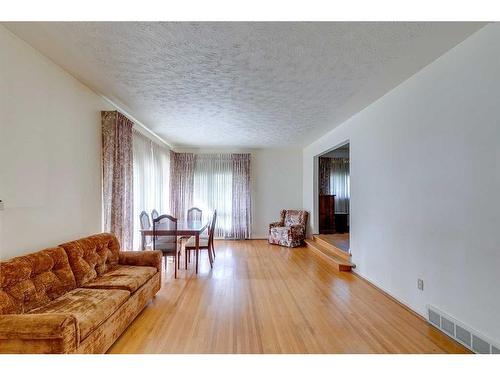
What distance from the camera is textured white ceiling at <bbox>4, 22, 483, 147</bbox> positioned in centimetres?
210

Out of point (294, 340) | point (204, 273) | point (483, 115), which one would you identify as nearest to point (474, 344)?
point (294, 340)

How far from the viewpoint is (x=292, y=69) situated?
9.08 ft

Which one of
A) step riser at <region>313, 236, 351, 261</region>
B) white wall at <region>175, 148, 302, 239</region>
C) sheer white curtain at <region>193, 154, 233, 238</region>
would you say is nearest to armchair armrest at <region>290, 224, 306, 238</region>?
step riser at <region>313, 236, 351, 261</region>

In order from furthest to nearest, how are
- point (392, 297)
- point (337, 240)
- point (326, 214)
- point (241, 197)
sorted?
→ point (241, 197), point (326, 214), point (337, 240), point (392, 297)

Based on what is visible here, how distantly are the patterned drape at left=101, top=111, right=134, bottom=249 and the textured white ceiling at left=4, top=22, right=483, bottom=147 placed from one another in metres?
0.38

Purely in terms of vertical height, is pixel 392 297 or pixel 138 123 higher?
pixel 138 123

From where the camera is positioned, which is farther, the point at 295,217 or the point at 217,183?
the point at 217,183

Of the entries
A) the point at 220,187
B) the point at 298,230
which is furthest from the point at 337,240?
the point at 220,187

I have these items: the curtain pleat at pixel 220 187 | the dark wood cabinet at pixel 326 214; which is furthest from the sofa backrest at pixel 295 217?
the curtain pleat at pixel 220 187

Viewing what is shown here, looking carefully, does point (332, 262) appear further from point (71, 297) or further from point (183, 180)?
point (183, 180)

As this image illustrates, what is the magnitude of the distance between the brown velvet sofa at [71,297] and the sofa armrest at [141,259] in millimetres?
96

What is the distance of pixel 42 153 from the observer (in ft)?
8.19

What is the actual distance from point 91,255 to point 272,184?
5583 millimetres

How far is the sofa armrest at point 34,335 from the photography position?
156cm
